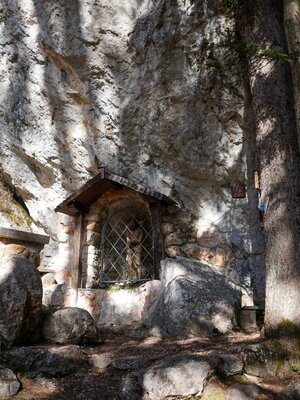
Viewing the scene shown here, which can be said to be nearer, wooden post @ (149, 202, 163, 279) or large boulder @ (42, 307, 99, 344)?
large boulder @ (42, 307, 99, 344)

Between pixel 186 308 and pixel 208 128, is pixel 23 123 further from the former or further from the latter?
pixel 186 308

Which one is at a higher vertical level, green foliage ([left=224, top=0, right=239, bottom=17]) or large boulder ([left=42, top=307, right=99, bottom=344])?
green foliage ([left=224, top=0, right=239, bottom=17])

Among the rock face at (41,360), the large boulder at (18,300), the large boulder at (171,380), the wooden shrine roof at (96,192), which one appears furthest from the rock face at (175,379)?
the wooden shrine roof at (96,192)

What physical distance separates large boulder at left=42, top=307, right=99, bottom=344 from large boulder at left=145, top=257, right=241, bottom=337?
3.23 ft

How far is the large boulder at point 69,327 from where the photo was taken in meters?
4.65

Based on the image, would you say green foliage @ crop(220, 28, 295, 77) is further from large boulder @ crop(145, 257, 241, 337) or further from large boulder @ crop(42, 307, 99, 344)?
large boulder @ crop(42, 307, 99, 344)

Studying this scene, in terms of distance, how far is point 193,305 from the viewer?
525 centimetres

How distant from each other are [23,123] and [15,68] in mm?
1053

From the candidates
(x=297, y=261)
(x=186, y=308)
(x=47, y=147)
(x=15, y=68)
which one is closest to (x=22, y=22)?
(x=15, y=68)

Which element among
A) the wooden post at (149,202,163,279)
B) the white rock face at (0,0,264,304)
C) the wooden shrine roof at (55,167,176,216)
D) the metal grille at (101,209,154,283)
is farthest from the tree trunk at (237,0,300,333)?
the metal grille at (101,209,154,283)

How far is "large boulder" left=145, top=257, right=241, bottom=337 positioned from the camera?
201 inches

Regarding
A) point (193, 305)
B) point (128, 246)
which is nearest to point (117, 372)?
point (193, 305)

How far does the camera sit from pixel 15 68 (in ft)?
25.1

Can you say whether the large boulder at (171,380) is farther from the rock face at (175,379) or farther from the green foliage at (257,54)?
the green foliage at (257,54)
